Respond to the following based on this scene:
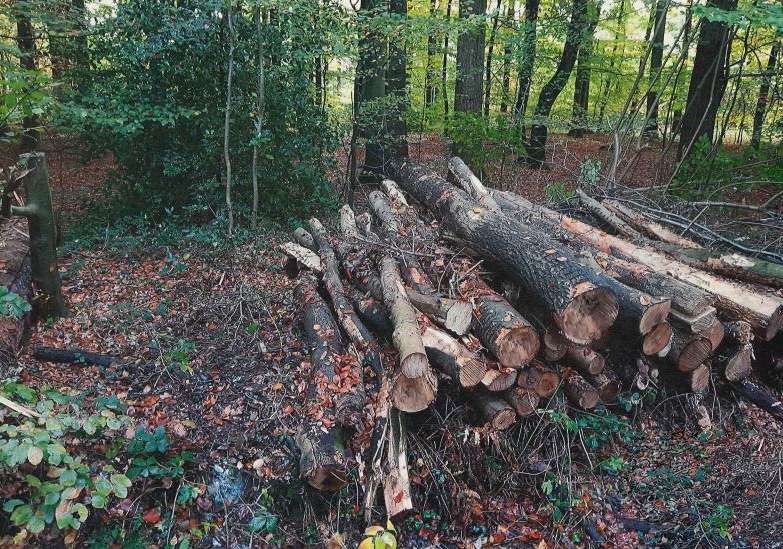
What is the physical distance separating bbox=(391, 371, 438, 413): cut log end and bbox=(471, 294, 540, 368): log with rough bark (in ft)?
1.96

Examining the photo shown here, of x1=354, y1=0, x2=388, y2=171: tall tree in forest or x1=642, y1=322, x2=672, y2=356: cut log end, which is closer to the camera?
x1=642, y1=322, x2=672, y2=356: cut log end

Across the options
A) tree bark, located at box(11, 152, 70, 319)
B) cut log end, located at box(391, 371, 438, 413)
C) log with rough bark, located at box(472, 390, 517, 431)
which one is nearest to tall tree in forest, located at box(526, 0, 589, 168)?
log with rough bark, located at box(472, 390, 517, 431)

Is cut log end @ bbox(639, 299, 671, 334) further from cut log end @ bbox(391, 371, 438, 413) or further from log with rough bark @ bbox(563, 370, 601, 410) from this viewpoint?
cut log end @ bbox(391, 371, 438, 413)

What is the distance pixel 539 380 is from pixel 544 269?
2.93ft

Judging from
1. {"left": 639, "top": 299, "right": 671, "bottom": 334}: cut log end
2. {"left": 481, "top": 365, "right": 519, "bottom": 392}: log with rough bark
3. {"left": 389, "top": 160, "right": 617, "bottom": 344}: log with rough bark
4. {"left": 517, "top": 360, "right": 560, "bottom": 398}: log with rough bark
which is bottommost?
{"left": 517, "top": 360, "right": 560, "bottom": 398}: log with rough bark

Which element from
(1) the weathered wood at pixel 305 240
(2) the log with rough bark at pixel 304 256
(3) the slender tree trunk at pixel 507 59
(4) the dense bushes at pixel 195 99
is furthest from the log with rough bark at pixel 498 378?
(3) the slender tree trunk at pixel 507 59

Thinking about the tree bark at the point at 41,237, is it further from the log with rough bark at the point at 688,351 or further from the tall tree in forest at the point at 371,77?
the log with rough bark at the point at 688,351

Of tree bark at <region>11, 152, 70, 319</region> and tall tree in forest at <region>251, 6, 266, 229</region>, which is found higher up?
tall tree in forest at <region>251, 6, 266, 229</region>

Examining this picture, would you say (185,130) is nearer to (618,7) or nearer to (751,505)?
(751,505)

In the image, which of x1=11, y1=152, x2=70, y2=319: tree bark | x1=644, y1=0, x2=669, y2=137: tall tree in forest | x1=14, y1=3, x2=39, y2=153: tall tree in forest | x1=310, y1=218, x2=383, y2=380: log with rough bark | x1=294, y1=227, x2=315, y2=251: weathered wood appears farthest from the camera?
x1=644, y1=0, x2=669, y2=137: tall tree in forest

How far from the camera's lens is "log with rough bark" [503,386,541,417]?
145 inches

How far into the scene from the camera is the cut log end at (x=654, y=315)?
12.0 feet

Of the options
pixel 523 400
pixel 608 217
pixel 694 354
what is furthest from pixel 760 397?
pixel 608 217

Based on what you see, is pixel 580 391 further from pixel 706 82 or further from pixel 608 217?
pixel 706 82
